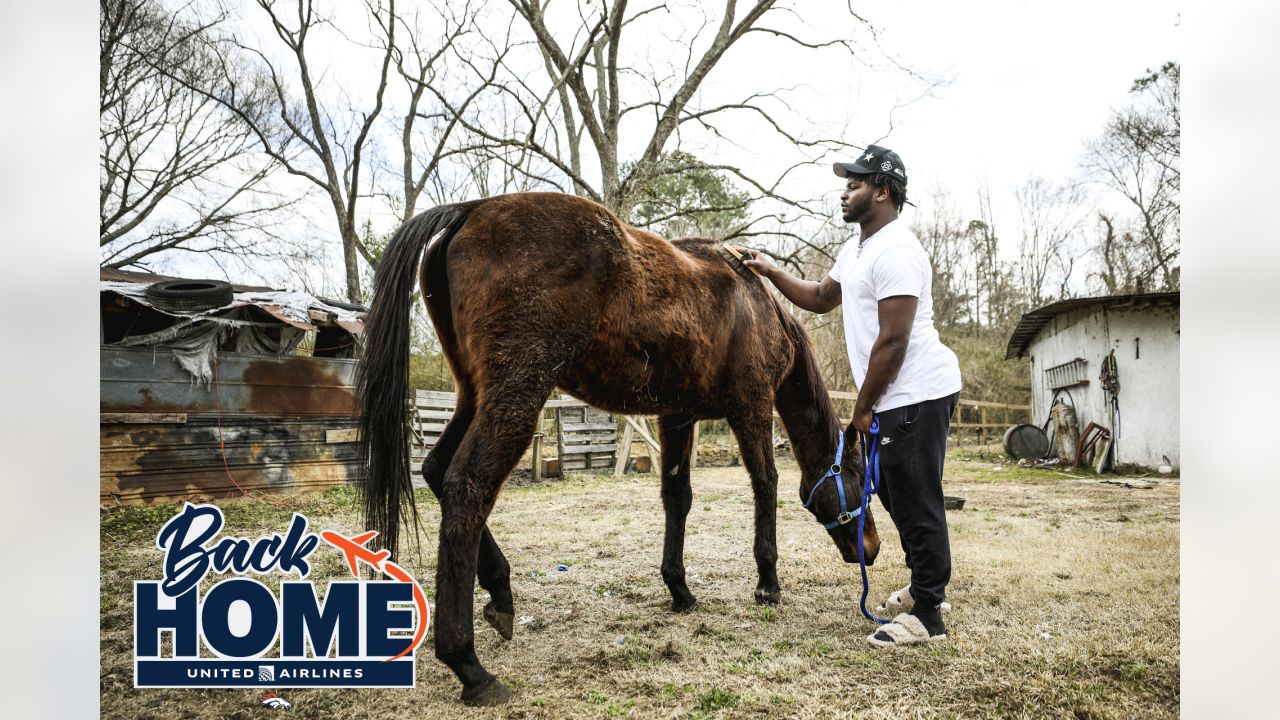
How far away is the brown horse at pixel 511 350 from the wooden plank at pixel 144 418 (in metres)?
4.97

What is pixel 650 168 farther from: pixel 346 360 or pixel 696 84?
pixel 346 360

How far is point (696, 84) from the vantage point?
791cm

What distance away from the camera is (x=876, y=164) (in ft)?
9.21

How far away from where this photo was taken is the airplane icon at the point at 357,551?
7.84ft

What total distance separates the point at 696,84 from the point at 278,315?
5.56 metres

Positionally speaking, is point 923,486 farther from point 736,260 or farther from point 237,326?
point 237,326

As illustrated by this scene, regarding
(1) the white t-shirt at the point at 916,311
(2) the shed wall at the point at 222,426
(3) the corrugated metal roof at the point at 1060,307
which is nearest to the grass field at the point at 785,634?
(2) the shed wall at the point at 222,426

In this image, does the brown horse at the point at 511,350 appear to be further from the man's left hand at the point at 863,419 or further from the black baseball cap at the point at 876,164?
the black baseball cap at the point at 876,164

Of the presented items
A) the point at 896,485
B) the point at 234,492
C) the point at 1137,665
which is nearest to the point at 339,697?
the point at 896,485

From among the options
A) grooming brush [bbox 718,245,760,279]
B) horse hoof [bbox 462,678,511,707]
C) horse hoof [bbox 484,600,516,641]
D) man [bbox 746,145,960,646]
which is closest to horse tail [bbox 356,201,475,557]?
horse hoof [bbox 484,600,516,641]

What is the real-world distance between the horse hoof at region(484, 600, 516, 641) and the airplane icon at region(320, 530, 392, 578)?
491 millimetres

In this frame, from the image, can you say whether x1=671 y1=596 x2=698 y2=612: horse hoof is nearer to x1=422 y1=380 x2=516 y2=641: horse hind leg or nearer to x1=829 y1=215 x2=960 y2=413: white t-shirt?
x1=422 y1=380 x2=516 y2=641: horse hind leg

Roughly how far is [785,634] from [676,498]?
0.89 metres

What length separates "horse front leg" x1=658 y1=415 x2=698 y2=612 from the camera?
3.24 metres
